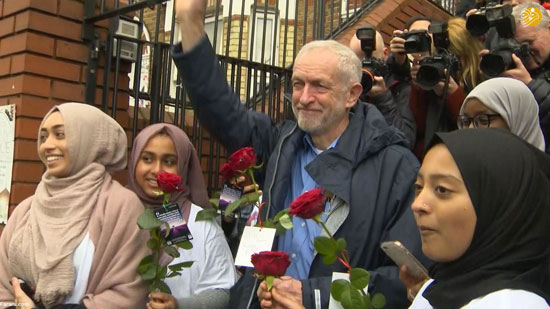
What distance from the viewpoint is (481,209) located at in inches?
51.2

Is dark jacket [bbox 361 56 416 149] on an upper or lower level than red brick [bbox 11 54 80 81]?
lower

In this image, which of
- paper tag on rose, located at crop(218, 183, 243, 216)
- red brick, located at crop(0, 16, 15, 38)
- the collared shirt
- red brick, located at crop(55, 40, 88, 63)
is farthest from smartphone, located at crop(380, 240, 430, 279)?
red brick, located at crop(0, 16, 15, 38)

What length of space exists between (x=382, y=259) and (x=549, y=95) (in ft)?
3.78

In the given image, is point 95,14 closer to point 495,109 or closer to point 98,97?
point 98,97

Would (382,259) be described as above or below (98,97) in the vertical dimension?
below

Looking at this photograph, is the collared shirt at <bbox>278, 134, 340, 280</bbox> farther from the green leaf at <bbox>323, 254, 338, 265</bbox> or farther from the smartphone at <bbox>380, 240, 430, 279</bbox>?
the smartphone at <bbox>380, 240, 430, 279</bbox>

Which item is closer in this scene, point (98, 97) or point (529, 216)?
point (529, 216)

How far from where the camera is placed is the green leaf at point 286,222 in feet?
5.83

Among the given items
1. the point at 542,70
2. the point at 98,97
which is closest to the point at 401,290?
the point at 542,70

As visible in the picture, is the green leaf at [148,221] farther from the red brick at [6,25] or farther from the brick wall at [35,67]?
the red brick at [6,25]

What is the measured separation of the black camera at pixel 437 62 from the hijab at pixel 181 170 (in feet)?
Result: 3.87

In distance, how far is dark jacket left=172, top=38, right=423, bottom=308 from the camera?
190 centimetres

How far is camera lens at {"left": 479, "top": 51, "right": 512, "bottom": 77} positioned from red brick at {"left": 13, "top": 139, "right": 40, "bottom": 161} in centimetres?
251

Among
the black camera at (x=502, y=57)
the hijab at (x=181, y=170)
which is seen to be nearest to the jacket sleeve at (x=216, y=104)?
the hijab at (x=181, y=170)
